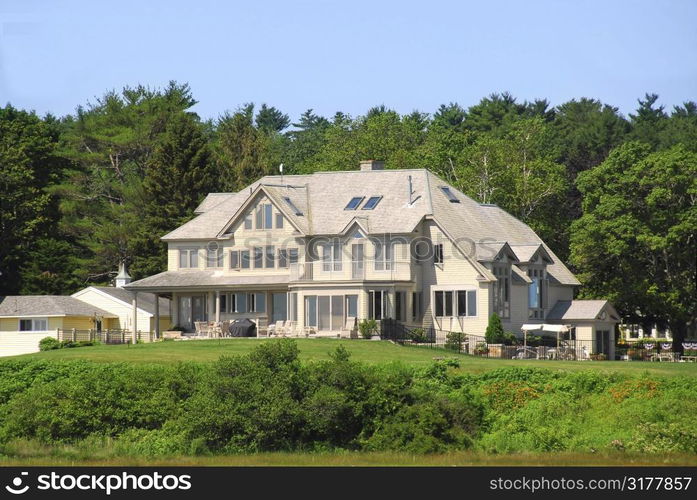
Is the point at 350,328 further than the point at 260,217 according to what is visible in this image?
No

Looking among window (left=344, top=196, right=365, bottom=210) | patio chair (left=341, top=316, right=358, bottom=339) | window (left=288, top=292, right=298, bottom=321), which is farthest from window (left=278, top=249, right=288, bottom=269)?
patio chair (left=341, top=316, right=358, bottom=339)

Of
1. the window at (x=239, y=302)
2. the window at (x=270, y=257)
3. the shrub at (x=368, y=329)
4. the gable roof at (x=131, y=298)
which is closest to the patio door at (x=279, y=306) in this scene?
the window at (x=239, y=302)

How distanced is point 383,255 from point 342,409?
87.5ft

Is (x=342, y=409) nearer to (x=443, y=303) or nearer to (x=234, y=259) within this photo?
(x=443, y=303)

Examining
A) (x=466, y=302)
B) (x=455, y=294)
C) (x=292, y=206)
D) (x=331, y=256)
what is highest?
(x=292, y=206)

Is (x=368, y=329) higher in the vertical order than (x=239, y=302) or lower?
lower

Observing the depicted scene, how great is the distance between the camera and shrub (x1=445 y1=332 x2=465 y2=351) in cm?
6250

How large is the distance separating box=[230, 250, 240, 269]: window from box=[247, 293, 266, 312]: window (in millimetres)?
1828

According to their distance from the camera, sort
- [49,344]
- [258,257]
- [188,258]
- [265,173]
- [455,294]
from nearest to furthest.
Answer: [49,344]
[455,294]
[258,257]
[188,258]
[265,173]

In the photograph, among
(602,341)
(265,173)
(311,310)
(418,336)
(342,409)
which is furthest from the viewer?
(265,173)
